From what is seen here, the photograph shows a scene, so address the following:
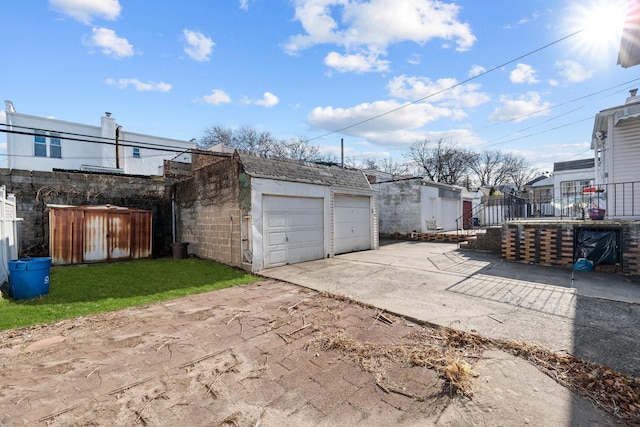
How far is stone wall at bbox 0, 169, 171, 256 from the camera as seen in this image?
9164mm

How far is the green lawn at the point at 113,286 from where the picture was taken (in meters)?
4.66

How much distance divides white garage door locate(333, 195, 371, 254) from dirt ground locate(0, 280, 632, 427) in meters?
6.40

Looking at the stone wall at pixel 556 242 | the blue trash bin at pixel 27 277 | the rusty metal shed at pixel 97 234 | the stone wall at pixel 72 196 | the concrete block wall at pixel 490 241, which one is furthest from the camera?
the concrete block wall at pixel 490 241

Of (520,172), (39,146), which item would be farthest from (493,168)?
(39,146)

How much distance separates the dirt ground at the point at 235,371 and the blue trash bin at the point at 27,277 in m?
1.77

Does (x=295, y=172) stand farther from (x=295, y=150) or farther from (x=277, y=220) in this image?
(x=295, y=150)

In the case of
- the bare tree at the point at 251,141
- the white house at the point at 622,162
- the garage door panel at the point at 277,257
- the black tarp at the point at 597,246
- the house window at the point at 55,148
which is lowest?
the garage door panel at the point at 277,257

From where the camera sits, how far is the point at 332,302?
5.16 meters

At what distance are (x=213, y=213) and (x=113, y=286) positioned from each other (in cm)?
378

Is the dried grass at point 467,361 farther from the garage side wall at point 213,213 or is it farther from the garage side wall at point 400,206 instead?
the garage side wall at point 400,206

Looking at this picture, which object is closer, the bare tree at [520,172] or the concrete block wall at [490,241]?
the concrete block wall at [490,241]

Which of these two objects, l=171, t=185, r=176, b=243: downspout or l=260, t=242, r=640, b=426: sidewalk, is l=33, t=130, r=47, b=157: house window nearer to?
l=171, t=185, r=176, b=243: downspout

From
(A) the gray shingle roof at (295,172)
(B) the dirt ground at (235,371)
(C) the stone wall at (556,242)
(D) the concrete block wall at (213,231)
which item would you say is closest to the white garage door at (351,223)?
(A) the gray shingle roof at (295,172)

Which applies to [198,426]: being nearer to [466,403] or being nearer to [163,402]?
[163,402]
